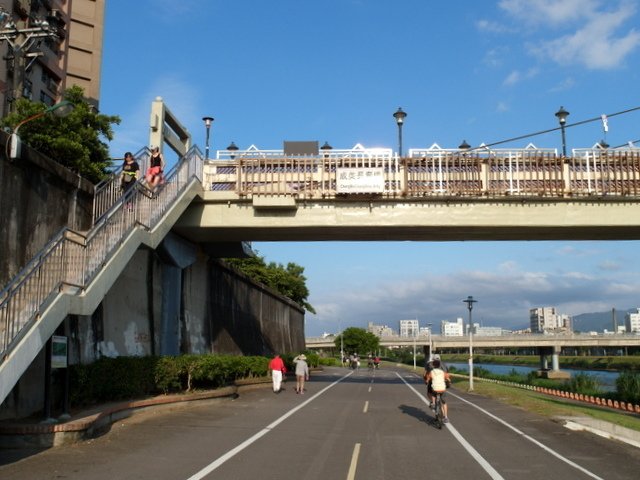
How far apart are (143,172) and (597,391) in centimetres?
2642

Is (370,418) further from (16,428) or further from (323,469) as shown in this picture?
(16,428)

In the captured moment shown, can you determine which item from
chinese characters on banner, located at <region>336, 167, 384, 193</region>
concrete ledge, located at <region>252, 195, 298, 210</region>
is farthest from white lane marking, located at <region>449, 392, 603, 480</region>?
concrete ledge, located at <region>252, 195, 298, 210</region>

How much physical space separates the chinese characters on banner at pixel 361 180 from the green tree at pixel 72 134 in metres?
13.9

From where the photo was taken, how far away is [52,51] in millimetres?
55156

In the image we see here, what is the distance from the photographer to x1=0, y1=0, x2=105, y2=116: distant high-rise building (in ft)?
142

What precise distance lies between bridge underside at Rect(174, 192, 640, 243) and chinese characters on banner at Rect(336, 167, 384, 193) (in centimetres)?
55

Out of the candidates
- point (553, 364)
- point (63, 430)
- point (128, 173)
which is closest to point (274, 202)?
point (128, 173)

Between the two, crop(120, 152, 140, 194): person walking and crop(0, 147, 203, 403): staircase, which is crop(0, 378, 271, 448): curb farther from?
crop(120, 152, 140, 194): person walking

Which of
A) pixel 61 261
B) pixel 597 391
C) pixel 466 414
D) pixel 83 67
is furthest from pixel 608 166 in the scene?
pixel 83 67

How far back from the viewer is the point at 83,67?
61594 mm

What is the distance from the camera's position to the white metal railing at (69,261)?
9766 mm

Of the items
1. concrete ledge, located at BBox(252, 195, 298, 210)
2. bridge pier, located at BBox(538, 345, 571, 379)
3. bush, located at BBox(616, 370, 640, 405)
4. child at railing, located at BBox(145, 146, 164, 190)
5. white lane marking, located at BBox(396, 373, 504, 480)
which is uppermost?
child at railing, located at BBox(145, 146, 164, 190)

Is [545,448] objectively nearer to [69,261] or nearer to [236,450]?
[236,450]

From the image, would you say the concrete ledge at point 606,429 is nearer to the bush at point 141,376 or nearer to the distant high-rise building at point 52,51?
the bush at point 141,376
